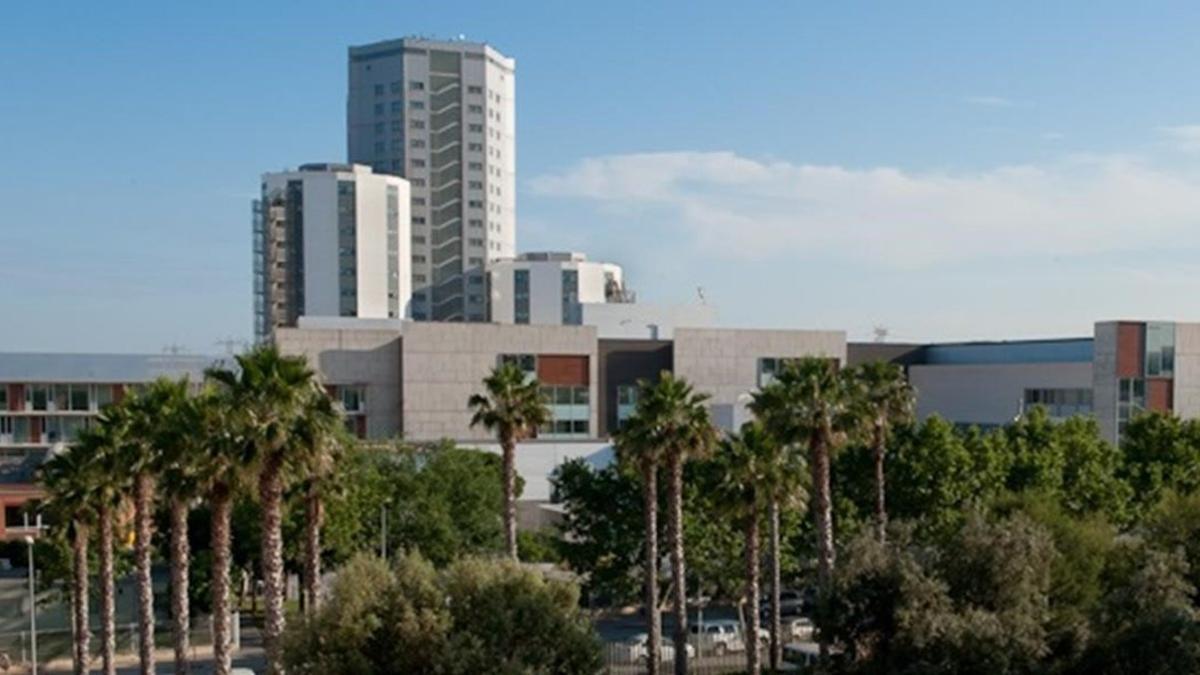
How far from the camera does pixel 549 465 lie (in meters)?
85.7

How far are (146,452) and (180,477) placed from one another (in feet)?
9.00

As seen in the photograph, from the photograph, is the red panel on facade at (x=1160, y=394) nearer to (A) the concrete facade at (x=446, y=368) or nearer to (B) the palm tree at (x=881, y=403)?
(B) the palm tree at (x=881, y=403)

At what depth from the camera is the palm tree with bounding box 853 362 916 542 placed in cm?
5050

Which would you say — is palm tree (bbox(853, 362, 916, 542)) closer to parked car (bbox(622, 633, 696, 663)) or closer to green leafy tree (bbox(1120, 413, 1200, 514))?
parked car (bbox(622, 633, 696, 663))

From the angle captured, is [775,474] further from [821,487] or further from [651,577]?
[651,577]

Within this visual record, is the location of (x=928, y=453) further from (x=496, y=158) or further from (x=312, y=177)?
(x=496, y=158)

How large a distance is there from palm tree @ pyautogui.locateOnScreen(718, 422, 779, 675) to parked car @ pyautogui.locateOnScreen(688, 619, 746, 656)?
10931 mm

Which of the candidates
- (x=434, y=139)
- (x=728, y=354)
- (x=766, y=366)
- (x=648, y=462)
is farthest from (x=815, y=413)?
(x=434, y=139)

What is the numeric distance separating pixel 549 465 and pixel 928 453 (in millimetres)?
33753

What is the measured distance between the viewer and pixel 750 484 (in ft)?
140

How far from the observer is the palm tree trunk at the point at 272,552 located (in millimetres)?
31375

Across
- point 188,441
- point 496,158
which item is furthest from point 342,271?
point 188,441

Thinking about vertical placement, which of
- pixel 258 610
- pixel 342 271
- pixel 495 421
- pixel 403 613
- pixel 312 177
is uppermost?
pixel 312 177

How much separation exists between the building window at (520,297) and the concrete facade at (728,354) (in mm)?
58162
